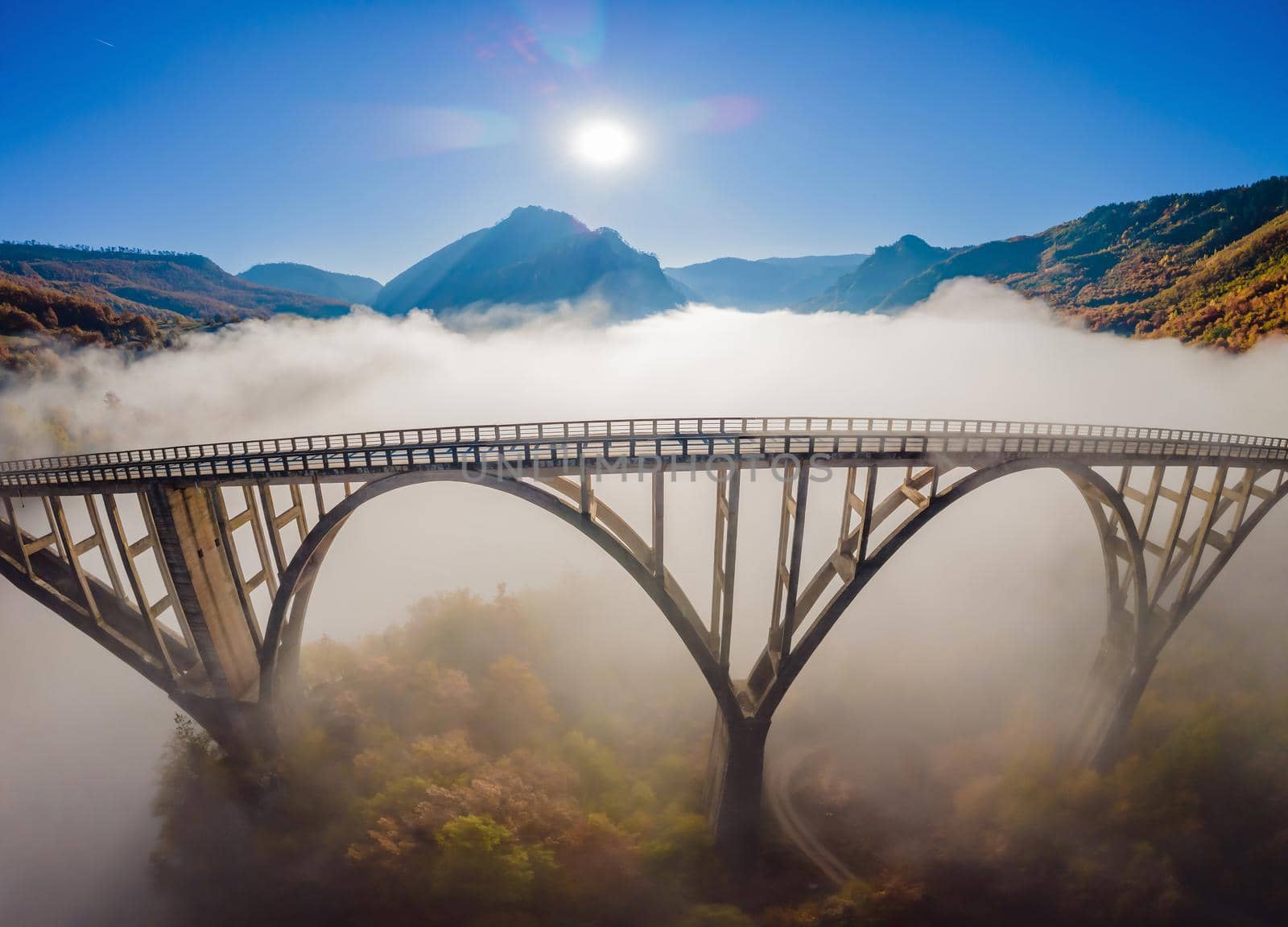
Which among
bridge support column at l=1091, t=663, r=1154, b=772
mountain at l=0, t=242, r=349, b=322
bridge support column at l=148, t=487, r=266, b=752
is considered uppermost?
mountain at l=0, t=242, r=349, b=322

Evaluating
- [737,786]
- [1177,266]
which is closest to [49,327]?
[737,786]

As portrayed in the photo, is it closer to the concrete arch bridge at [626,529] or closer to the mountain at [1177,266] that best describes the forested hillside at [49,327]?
the concrete arch bridge at [626,529]

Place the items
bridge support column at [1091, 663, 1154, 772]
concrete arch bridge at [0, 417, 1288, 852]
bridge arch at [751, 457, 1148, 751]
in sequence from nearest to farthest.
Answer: concrete arch bridge at [0, 417, 1288, 852] → bridge arch at [751, 457, 1148, 751] → bridge support column at [1091, 663, 1154, 772]

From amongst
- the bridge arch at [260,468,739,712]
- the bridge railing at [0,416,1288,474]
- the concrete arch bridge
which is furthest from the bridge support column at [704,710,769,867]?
the bridge railing at [0,416,1288,474]

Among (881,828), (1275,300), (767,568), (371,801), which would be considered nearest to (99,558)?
(371,801)

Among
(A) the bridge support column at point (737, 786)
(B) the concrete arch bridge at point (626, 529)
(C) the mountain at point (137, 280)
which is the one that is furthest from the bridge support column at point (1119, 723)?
(C) the mountain at point (137, 280)

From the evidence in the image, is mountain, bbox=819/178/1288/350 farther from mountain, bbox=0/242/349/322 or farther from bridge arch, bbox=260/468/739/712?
mountain, bbox=0/242/349/322

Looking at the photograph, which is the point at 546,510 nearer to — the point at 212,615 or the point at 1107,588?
the point at 212,615
